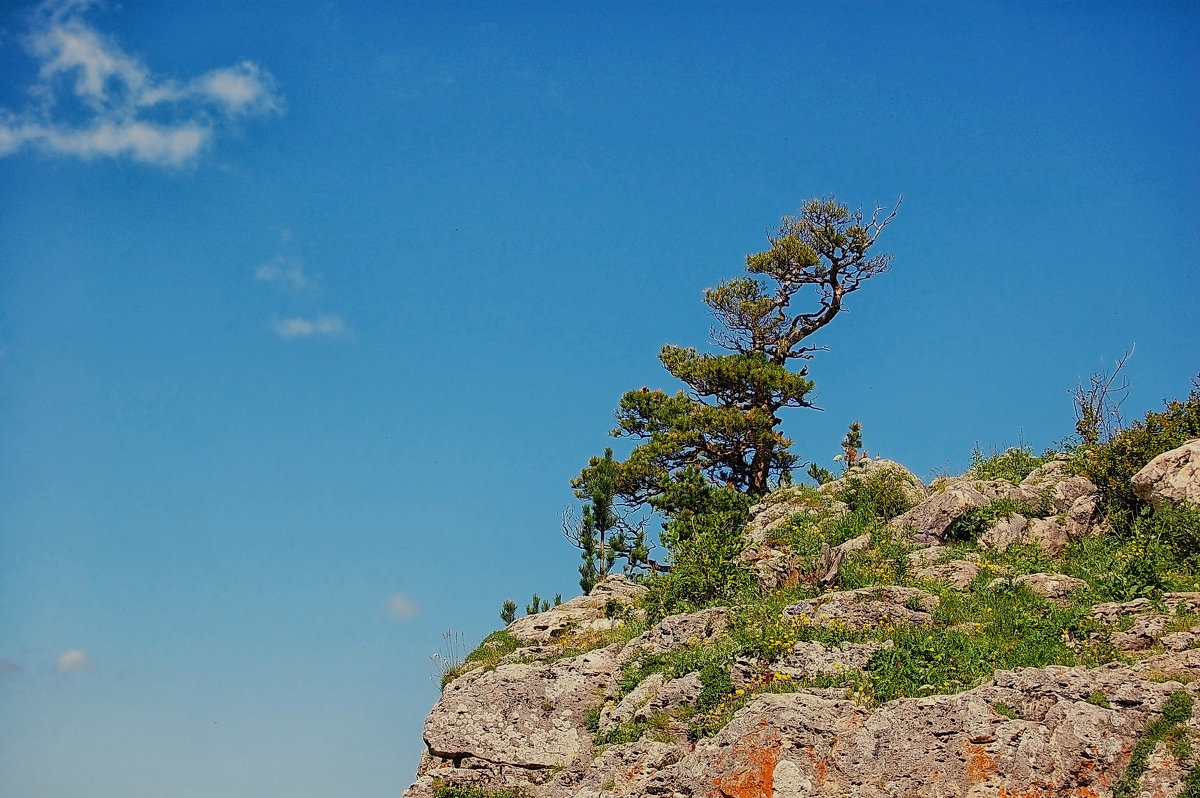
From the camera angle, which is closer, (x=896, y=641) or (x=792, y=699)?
(x=792, y=699)

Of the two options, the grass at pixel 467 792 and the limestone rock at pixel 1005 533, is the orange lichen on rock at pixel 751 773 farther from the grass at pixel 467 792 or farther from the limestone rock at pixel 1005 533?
the limestone rock at pixel 1005 533

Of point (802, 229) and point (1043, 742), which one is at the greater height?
point (802, 229)

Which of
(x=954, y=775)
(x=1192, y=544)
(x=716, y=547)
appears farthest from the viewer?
(x=716, y=547)

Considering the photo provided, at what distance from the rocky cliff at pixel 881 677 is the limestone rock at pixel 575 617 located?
7 cm

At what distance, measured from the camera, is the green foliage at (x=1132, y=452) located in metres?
18.9

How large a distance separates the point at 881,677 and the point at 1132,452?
27.8 ft

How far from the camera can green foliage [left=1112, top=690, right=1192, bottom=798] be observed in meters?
10.8

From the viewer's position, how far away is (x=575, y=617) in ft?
70.3

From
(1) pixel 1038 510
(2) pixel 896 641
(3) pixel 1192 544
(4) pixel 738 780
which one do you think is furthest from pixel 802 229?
(4) pixel 738 780

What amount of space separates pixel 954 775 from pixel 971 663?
2621 mm

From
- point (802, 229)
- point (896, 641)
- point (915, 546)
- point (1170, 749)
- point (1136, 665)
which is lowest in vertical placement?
point (1170, 749)

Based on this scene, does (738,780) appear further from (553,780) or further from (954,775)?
(553,780)

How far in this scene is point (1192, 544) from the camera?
16.7 m

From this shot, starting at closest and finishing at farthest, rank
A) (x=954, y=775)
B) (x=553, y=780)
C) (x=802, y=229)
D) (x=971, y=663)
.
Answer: (x=954, y=775)
(x=971, y=663)
(x=553, y=780)
(x=802, y=229)
